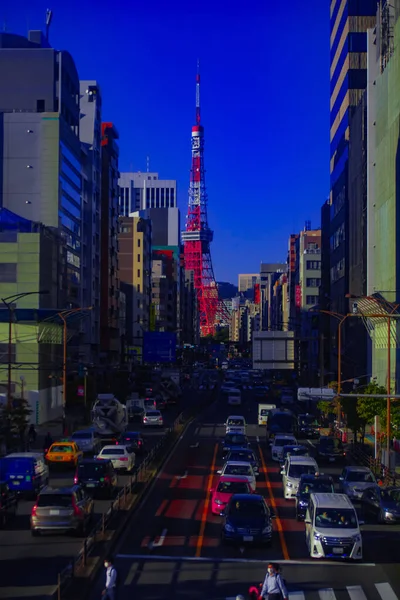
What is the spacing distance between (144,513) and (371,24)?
71.8 m

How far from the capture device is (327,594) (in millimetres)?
17734

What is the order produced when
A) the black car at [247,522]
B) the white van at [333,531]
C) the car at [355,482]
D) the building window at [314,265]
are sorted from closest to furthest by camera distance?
the white van at [333,531]
the black car at [247,522]
the car at [355,482]
the building window at [314,265]

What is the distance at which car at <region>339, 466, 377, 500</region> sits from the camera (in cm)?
3138

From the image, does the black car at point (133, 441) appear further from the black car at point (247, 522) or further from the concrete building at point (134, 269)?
the concrete building at point (134, 269)

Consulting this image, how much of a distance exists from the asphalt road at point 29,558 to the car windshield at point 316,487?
272 inches

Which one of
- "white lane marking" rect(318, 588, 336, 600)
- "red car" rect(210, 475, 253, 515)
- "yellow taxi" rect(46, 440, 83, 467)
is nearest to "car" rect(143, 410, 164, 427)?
"yellow taxi" rect(46, 440, 83, 467)

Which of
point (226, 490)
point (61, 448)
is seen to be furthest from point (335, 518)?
point (61, 448)

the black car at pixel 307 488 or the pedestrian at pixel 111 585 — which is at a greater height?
the pedestrian at pixel 111 585

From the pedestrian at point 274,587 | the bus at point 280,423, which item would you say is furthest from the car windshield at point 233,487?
the bus at point 280,423

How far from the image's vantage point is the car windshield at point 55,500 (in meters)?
23.1

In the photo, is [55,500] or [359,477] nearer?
[55,500]

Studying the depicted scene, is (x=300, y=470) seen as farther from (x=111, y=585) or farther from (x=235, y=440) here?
(x=111, y=585)

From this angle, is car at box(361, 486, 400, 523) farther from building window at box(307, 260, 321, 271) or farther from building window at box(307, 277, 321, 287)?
building window at box(307, 277, 321, 287)

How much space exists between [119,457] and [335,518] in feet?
59.3
